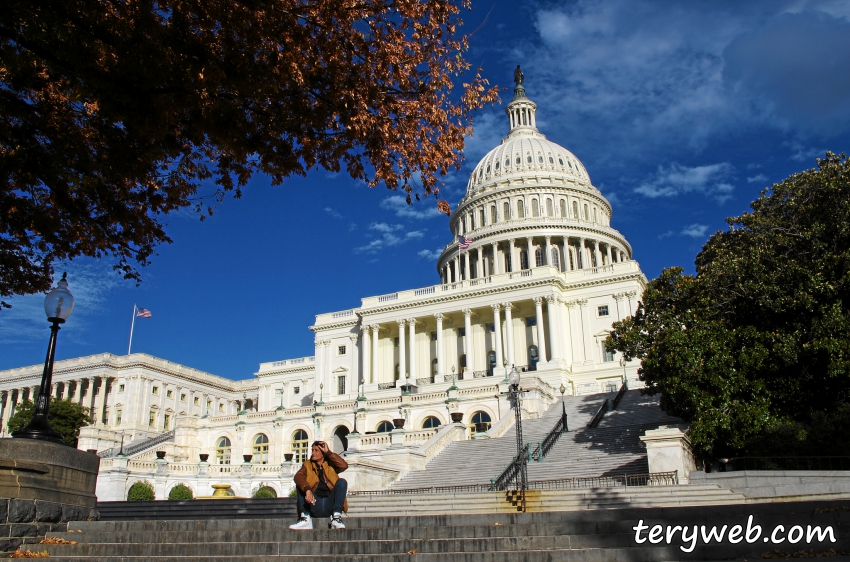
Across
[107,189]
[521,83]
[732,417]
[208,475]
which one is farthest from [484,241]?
[107,189]

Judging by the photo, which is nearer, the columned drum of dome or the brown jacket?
the brown jacket

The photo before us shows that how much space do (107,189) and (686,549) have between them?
1120cm

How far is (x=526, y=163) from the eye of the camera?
9800 centimetres

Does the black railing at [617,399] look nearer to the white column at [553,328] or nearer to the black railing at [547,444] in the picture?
the black railing at [547,444]

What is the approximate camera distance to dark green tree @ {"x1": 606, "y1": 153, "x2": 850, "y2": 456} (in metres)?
25.0

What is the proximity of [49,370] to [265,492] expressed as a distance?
89.4ft

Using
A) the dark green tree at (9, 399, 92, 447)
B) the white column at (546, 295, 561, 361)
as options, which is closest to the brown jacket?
the white column at (546, 295, 561, 361)

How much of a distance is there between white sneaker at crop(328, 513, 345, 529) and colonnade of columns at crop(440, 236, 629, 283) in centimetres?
7197

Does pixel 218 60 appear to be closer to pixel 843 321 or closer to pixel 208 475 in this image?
pixel 843 321

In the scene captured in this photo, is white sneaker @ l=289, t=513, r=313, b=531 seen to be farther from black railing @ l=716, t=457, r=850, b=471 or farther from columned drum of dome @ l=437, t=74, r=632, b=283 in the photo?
columned drum of dome @ l=437, t=74, r=632, b=283

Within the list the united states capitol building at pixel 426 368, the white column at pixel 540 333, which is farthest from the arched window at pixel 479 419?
the white column at pixel 540 333

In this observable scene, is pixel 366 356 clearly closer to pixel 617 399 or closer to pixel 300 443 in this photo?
pixel 300 443

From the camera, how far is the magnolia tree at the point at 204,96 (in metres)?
9.95

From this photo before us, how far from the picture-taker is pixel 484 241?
286ft
